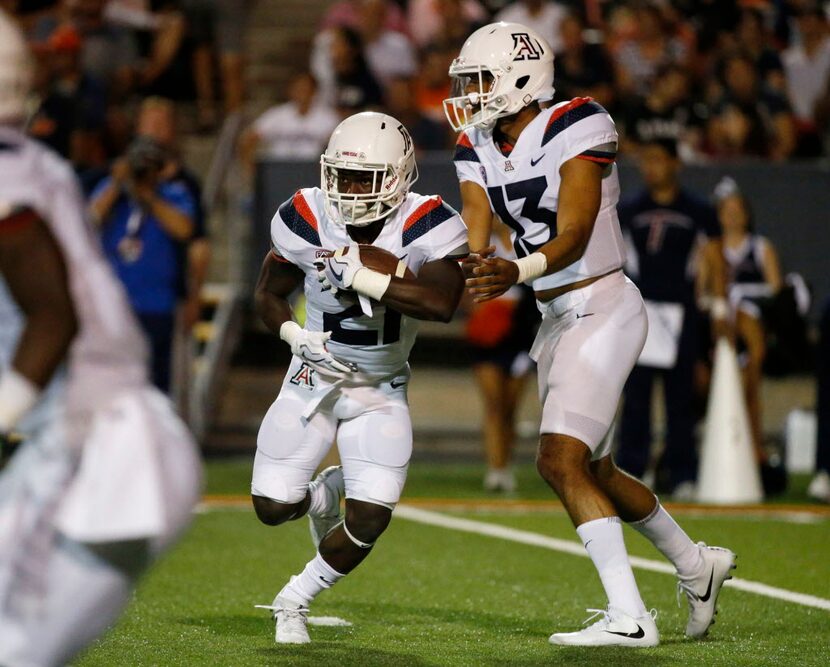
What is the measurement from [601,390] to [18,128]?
244 centimetres

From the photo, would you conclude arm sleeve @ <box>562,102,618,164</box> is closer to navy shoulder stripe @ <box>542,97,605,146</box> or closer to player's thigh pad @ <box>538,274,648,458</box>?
navy shoulder stripe @ <box>542,97,605,146</box>

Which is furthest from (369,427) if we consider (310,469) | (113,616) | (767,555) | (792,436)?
(792,436)

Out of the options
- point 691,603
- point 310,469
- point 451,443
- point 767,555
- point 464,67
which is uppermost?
point 464,67

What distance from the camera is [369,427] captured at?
4.98m

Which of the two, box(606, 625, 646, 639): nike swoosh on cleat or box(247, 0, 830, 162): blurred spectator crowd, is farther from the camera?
box(247, 0, 830, 162): blurred spectator crowd

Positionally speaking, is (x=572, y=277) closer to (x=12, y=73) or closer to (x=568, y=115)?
(x=568, y=115)

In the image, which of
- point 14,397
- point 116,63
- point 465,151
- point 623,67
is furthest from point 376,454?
point 623,67

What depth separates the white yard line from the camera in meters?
6.02

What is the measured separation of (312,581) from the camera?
197 inches

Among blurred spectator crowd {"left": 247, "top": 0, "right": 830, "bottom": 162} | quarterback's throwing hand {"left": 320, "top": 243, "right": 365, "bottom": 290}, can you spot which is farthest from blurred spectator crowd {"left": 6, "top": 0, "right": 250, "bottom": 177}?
quarterback's throwing hand {"left": 320, "top": 243, "right": 365, "bottom": 290}

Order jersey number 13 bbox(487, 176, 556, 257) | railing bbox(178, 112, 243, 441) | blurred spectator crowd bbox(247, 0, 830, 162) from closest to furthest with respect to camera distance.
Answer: jersey number 13 bbox(487, 176, 556, 257), railing bbox(178, 112, 243, 441), blurred spectator crowd bbox(247, 0, 830, 162)

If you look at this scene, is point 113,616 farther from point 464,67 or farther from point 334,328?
point 464,67

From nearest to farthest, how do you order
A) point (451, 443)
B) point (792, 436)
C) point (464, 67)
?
point (464, 67)
point (792, 436)
point (451, 443)

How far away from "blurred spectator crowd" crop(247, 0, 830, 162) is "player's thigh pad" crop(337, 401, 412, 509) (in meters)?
6.67
